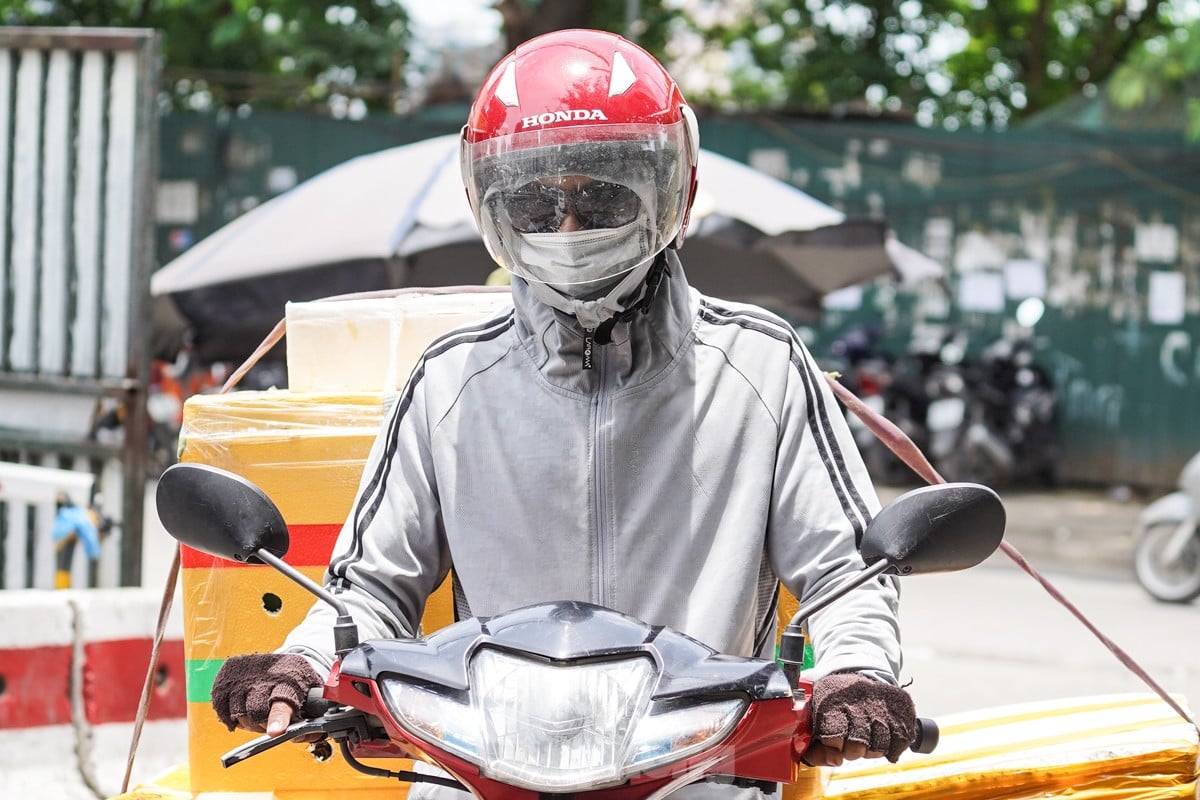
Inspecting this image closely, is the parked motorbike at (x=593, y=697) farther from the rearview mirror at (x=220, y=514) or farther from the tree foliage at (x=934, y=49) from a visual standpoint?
the tree foliage at (x=934, y=49)

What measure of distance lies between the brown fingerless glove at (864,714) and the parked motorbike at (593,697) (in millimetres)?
27

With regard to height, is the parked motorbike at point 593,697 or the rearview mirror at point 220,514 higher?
the rearview mirror at point 220,514

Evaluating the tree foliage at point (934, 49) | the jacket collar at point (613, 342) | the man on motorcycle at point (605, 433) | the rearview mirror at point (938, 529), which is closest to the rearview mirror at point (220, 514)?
the man on motorcycle at point (605, 433)

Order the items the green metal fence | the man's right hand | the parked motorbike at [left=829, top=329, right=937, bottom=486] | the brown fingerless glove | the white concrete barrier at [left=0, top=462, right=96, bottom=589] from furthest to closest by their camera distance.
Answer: the green metal fence, the parked motorbike at [left=829, top=329, right=937, bottom=486], the white concrete barrier at [left=0, top=462, right=96, bottom=589], the man's right hand, the brown fingerless glove

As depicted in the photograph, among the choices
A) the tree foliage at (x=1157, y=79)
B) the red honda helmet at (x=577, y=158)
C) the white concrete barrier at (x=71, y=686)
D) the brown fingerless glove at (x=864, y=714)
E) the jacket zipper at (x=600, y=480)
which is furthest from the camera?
the tree foliage at (x=1157, y=79)

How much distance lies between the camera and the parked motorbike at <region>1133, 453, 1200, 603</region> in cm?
948

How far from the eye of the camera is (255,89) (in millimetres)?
18922

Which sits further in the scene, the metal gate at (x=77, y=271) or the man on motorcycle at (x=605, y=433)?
the metal gate at (x=77, y=271)

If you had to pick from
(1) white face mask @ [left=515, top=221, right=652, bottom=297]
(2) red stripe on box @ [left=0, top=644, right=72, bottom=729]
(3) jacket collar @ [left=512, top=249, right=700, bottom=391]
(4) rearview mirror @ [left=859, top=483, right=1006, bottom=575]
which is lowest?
(2) red stripe on box @ [left=0, top=644, right=72, bottom=729]

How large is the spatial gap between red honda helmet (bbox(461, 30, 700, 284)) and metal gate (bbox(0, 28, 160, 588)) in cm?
395

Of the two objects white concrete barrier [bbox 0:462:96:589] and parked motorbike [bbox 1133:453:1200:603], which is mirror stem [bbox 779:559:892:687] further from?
parked motorbike [bbox 1133:453:1200:603]

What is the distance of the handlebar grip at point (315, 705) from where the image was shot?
76.2 inches

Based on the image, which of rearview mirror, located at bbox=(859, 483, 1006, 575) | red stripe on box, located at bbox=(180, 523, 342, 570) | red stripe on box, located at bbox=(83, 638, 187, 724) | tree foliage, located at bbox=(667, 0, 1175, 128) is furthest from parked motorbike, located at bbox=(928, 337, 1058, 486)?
rearview mirror, located at bbox=(859, 483, 1006, 575)

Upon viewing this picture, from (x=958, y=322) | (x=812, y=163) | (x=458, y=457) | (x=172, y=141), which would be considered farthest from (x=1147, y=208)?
(x=458, y=457)
